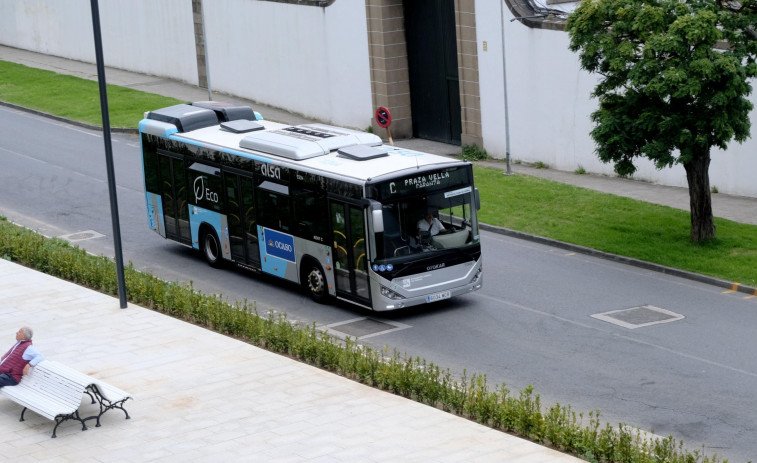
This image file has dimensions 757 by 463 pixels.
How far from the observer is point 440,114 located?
36.8 meters

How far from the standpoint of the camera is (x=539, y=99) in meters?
Result: 32.1

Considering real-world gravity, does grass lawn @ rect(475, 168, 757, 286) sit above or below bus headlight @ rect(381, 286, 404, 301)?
below

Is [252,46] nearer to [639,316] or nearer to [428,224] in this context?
[428,224]

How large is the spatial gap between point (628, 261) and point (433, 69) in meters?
14.3

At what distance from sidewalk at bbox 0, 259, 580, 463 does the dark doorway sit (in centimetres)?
1791

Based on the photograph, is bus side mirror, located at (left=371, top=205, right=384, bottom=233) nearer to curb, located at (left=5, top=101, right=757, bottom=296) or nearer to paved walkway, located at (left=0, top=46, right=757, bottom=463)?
paved walkway, located at (left=0, top=46, right=757, bottom=463)

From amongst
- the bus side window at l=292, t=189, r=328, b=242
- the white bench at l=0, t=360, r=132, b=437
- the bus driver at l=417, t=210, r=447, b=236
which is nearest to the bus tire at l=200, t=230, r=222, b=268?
the bus side window at l=292, t=189, r=328, b=242

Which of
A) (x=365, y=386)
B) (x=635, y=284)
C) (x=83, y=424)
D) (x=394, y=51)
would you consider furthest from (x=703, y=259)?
(x=394, y=51)

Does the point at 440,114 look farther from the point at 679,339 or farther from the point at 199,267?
the point at 679,339

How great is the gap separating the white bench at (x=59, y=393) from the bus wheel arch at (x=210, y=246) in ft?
27.5

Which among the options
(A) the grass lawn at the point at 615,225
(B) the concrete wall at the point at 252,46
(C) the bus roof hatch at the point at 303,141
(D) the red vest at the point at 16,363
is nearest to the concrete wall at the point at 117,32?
(B) the concrete wall at the point at 252,46

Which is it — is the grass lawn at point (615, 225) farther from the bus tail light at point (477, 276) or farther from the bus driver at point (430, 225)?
the bus driver at point (430, 225)

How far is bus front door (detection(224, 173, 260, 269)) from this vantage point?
22.6 metres

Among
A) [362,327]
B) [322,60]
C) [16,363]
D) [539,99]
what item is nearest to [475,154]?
[539,99]
